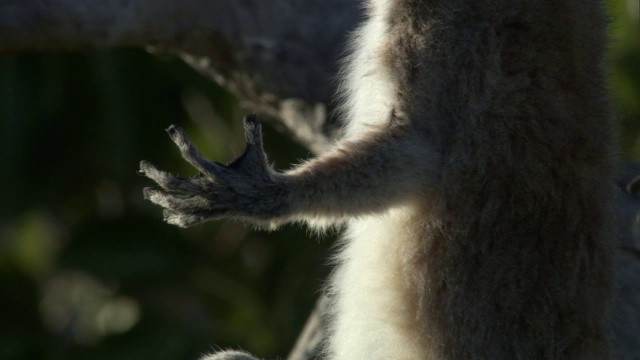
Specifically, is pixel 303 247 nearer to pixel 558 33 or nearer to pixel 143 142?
pixel 143 142

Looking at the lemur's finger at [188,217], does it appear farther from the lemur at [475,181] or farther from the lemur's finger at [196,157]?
the lemur's finger at [196,157]

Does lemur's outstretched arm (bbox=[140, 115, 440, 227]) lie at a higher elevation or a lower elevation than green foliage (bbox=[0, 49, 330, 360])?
higher

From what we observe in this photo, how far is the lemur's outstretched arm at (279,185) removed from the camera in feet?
9.05

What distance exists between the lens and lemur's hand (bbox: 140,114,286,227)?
2754 millimetres

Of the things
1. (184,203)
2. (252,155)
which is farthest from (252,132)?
(184,203)

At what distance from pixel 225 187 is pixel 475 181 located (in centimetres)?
71

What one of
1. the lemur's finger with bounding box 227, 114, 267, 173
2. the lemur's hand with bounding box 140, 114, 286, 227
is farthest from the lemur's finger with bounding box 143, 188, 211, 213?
the lemur's finger with bounding box 227, 114, 267, 173

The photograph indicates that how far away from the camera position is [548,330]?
289cm

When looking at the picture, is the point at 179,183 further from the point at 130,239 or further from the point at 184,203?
the point at 130,239

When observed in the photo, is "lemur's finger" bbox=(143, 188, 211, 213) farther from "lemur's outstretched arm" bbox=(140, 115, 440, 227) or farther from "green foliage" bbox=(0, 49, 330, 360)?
"green foliage" bbox=(0, 49, 330, 360)

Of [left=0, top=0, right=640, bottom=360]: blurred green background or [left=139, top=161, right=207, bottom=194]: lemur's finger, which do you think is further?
[left=0, top=0, right=640, bottom=360]: blurred green background

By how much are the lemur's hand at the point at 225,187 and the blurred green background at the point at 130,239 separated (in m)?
3.58

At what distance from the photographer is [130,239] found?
6.84 meters

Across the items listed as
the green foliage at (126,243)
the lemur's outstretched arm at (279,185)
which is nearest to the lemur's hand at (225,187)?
the lemur's outstretched arm at (279,185)
